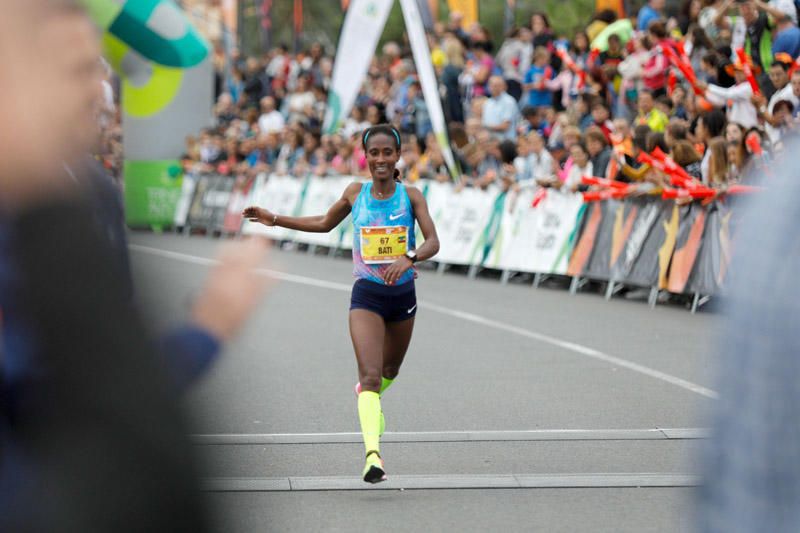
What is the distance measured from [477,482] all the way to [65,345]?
584 cm

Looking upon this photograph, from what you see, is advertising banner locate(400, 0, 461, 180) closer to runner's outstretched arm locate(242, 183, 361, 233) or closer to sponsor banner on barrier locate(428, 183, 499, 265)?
sponsor banner on barrier locate(428, 183, 499, 265)

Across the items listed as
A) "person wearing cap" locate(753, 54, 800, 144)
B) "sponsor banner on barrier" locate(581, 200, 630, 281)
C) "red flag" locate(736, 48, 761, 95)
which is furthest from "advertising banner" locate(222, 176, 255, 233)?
"person wearing cap" locate(753, 54, 800, 144)

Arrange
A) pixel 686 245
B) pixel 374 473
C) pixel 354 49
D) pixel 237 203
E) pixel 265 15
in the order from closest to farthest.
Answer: pixel 374 473, pixel 686 245, pixel 354 49, pixel 237 203, pixel 265 15

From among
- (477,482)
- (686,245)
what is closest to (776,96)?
(686,245)

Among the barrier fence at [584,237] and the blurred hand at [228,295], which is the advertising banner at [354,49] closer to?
the barrier fence at [584,237]

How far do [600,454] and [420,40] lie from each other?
47.1 ft

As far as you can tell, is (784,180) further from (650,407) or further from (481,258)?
(481,258)

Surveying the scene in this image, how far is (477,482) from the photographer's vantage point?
24.2ft

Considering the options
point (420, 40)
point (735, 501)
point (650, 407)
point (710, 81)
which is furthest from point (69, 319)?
point (420, 40)

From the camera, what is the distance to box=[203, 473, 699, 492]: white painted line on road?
7.23 meters

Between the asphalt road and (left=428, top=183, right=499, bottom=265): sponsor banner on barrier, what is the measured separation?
444 centimetres

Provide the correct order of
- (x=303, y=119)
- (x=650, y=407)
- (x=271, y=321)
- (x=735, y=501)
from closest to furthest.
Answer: (x=735, y=501), (x=650, y=407), (x=271, y=321), (x=303, y=119)

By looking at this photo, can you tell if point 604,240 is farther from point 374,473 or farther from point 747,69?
point 374,473

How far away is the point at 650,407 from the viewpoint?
9539 millimetres
